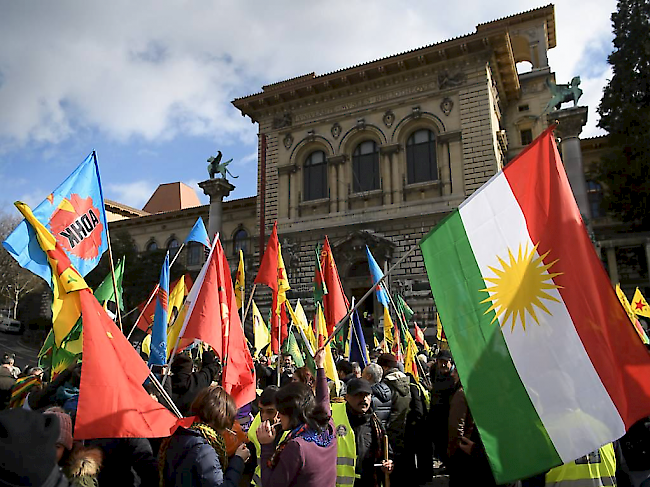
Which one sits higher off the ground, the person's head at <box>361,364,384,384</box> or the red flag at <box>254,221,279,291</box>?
the red flag at <box>254,221,279,291</box>

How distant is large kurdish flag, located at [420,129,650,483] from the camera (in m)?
3.08

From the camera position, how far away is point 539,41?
2941cm

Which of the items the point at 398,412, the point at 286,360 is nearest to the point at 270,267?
the point at 286,360

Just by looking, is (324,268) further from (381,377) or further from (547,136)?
(547,136)

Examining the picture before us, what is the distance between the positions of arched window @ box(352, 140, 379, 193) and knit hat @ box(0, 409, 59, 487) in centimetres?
2262

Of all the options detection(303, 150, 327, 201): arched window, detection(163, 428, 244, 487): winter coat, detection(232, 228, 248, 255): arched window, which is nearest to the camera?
detection(163, 428, 244, 487): winter coat

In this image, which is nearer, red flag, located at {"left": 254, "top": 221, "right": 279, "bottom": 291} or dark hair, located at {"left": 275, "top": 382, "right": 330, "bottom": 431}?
dark hair, located at {"left": 275, "top": 382, "right": 330, "bottom": 431}

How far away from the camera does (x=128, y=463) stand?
3160mm

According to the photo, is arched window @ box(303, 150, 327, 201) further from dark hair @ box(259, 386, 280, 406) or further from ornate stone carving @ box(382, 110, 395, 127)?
dark hair @ box(259, 386, 280, 406)

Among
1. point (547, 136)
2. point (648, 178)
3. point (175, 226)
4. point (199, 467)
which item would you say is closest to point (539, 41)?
point (648, 178)

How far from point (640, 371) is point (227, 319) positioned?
4.23 m

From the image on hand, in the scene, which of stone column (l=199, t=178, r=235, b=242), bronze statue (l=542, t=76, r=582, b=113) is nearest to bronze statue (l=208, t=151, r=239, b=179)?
stone column (l=199, t=178, r=235, b=242)

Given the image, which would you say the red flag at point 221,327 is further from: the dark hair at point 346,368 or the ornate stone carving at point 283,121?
the ornate stone carving at point 283,121

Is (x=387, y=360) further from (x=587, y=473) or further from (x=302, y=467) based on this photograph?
(x=302, y=467)
